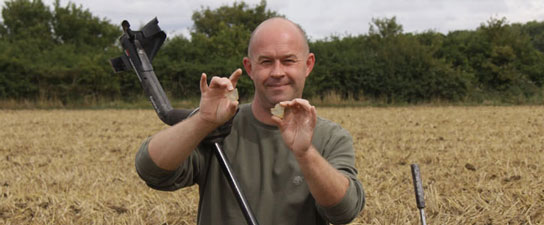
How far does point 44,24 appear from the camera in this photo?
3728cm

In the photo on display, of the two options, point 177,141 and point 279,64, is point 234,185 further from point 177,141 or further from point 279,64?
point 279,64

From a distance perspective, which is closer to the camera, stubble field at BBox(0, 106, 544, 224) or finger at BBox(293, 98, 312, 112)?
finger at BBox(293, 98, 312, 112)

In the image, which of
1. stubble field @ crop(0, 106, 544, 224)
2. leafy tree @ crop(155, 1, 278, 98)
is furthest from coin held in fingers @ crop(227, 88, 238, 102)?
leafy tree @ crop(155, 1, 278, 98)

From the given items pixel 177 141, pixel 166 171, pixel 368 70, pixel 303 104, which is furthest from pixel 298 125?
pixel 368 70

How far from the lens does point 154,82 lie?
2.20 meters

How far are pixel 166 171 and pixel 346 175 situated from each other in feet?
2.15

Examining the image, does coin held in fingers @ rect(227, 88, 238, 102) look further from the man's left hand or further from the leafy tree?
the leafy tree

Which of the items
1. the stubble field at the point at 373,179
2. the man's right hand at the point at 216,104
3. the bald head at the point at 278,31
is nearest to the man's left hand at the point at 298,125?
the man's right hand at the point at 216,104

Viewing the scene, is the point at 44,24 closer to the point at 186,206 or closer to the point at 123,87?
the point at 123,87

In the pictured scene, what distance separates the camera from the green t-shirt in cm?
216

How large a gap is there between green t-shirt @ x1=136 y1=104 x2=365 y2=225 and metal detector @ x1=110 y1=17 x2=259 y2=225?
0.13 meters

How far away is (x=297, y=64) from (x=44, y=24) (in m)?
38.6

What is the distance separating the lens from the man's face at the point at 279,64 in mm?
2080

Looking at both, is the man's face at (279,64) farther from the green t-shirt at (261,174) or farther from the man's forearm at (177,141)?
the man's forearm at (177,141)
